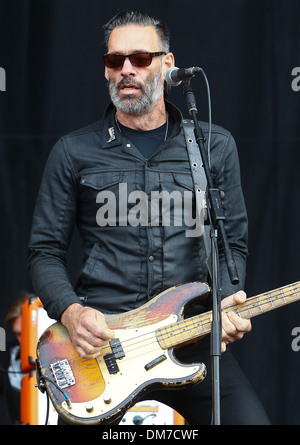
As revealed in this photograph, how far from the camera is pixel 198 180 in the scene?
334 centimetres

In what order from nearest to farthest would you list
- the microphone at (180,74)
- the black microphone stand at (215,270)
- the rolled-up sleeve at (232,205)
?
the black microphone stand at (215,270)
the microphone at (180,74)
the rolled-up sleeve at (232,205)

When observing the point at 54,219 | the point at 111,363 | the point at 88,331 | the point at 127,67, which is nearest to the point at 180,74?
the point at 127,67

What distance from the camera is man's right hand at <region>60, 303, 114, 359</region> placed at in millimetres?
2994

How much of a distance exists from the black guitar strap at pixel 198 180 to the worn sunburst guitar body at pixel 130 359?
0.21 m

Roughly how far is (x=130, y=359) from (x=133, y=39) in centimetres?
133

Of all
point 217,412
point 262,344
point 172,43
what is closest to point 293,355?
point 262,344

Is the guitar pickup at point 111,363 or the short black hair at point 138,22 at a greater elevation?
the short black hair at point 138,22

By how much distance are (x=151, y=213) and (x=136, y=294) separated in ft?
1.12

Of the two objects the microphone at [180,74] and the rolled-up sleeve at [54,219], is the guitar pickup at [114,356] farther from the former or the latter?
the microphone at [180,74]

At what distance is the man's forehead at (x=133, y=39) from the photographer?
3.35m

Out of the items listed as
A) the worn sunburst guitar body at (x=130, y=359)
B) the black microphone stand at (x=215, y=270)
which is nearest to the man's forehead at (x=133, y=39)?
the black microphone stand at (x=215, y=270)

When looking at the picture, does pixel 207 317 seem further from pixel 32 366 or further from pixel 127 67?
pixel 32 366

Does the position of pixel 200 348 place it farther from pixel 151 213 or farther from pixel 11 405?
pixel 11 405

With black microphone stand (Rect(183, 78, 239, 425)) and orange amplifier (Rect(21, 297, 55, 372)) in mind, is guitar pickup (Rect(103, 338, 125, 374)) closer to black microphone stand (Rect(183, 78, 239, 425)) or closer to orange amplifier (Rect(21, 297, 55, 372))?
black microphone stand (Rect(183, 78, 239, 425))
